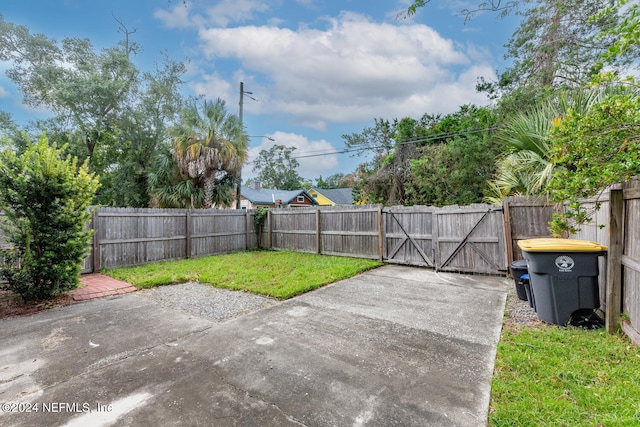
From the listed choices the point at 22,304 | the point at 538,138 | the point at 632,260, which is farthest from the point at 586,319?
the point at 22,304

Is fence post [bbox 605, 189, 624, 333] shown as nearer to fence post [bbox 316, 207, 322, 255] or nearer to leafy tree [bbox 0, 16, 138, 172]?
fence post [bbox 316, 207, 322, 255]

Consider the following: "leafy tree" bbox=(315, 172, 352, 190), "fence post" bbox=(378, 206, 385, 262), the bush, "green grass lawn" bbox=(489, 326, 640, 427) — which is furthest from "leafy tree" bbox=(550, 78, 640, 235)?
"leafy tree" bbox=(315, 172, 352, 190)

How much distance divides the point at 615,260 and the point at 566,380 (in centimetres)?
175

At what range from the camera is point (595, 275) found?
3.36 meters

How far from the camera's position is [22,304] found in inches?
178

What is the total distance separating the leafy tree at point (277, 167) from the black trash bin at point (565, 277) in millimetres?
37709

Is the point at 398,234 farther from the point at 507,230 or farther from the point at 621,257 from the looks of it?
the point at 621,257

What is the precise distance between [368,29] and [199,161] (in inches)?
285

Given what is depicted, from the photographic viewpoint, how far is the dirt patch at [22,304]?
423 cm

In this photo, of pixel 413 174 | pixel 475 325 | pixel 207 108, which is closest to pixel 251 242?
pixel 207 108

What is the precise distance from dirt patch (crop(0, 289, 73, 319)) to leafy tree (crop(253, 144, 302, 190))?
3600 centimetres

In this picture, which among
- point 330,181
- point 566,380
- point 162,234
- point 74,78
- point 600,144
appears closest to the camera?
point 566,380

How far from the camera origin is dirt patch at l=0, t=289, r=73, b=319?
423 cm

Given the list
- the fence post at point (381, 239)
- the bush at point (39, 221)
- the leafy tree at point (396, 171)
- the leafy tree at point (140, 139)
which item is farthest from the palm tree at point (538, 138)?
the leafy tree at point (140, 139)
